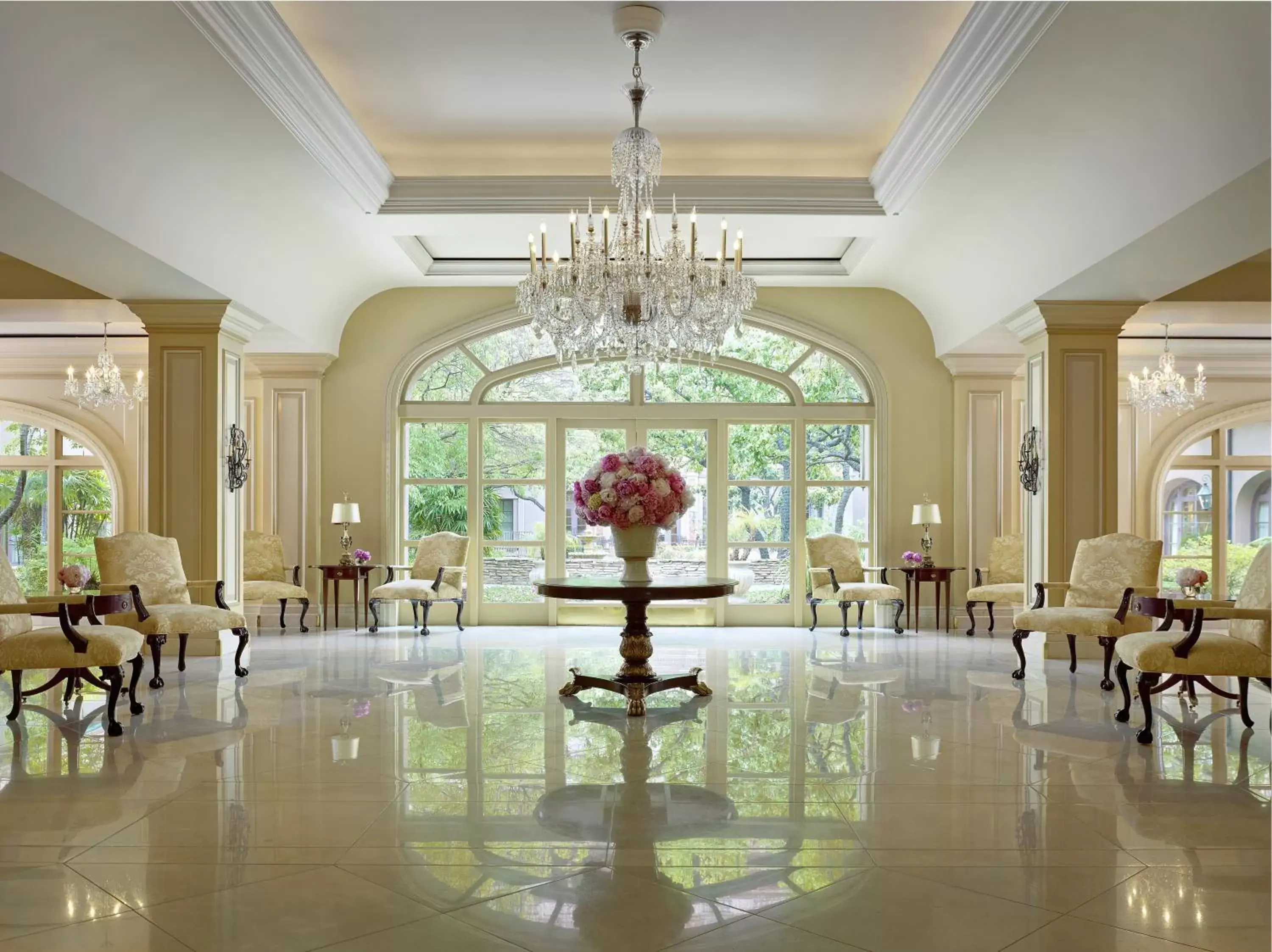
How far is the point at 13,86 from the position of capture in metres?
4.40

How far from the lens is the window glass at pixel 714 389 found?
35.7 ft

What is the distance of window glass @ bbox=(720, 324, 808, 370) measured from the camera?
35.6 ft

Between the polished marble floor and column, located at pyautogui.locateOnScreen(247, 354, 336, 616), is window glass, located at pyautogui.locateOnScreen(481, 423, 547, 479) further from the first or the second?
the polished marble floor

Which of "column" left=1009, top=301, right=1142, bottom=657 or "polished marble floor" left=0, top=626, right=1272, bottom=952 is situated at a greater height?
"column" left=1009, top=301, right=1142, bottom=657

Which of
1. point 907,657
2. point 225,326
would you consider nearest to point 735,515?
point 907,657

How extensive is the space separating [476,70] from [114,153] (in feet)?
6.71

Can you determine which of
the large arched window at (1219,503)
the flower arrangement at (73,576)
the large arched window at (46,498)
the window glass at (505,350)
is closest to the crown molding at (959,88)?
the window glass at (505,350)

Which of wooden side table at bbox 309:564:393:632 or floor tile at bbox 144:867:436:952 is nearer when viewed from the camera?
floor tile at bbox 144:867:436:952

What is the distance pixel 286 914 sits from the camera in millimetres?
2783

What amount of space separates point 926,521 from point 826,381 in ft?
6.11

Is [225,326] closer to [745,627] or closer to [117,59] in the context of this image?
[117,59]

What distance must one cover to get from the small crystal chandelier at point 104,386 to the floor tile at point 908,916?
9495 millimetres

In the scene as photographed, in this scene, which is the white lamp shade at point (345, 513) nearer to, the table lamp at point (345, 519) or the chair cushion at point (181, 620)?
the table lamp at point (345, 519)

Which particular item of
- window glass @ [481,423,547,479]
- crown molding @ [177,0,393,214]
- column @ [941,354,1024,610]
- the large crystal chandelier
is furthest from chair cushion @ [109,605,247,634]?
column @ [941,354,1024,610]
